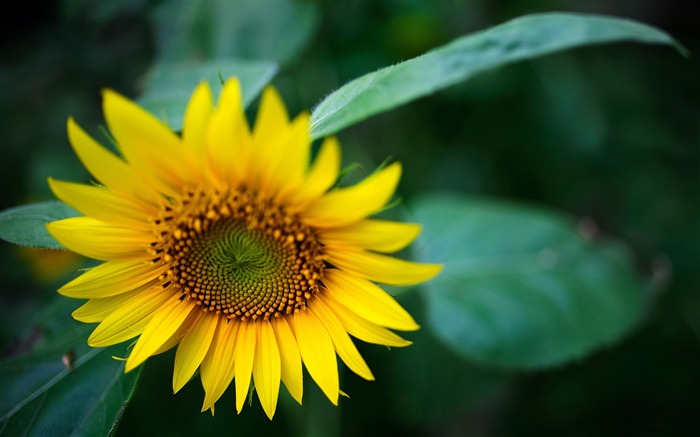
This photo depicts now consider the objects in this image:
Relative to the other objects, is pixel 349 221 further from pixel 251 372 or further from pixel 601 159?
pixel 601 159

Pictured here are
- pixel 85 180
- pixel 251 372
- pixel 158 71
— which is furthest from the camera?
pixel 85 180

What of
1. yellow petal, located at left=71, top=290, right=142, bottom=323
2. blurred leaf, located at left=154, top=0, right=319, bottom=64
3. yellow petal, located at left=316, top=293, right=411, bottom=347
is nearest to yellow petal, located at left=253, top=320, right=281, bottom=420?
yellow petal, located at left=316, top=293, right=411, bottom=347

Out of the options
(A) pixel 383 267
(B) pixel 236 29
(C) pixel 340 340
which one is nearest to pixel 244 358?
(C) pixel 340 340

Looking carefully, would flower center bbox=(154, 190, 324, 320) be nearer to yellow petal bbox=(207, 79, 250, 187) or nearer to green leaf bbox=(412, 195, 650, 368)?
yellow petal bbox=(207, 79, 250, 187)

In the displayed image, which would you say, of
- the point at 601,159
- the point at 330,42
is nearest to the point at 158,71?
the point at 330,42

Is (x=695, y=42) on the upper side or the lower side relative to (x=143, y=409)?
upper

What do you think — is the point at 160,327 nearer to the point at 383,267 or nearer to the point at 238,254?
the point at 238,254

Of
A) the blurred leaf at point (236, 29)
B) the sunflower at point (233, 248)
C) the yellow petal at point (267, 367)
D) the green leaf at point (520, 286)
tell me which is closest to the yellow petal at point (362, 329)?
the sunflower at point (233, 248)
